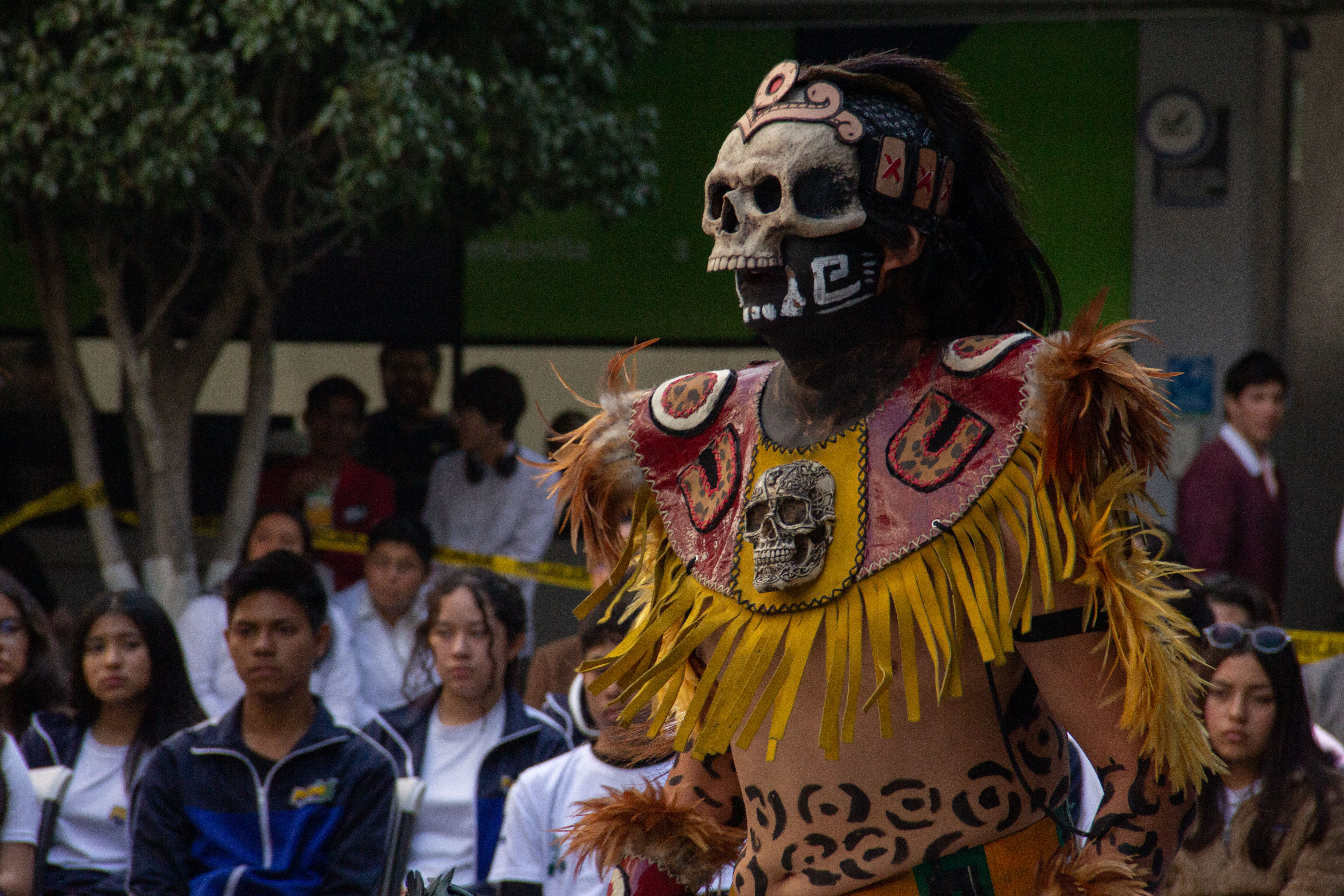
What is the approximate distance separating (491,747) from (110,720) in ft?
3.64

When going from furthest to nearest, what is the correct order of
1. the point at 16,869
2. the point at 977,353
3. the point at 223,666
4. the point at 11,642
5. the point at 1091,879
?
the point at 223,666 → the point at 11,642 → the point at 16,869 → the point at 977,353 → the point at 1091,879

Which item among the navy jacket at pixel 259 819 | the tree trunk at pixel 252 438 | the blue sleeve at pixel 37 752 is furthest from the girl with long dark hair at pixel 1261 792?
the tree trunk at pixel 252 438

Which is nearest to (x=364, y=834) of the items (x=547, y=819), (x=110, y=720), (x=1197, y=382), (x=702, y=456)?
(x=547, y=819)

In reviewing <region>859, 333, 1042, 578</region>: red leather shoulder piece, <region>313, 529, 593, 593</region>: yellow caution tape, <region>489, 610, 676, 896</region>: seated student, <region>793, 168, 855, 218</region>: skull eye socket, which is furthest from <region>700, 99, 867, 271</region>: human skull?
<region>313, 529, 593, 593</region>: yellow caution tape

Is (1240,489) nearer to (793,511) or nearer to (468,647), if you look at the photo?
(468,647)

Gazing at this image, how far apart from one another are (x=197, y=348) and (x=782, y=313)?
15.8 feet

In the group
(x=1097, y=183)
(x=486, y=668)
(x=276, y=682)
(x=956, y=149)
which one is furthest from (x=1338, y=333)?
(x=956, y=149)

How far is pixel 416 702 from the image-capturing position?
449 centimetres

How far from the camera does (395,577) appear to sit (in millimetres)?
5512

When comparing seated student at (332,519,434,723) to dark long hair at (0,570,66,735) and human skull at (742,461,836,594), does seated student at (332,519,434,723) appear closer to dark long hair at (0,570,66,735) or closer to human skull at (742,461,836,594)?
dark long hair at (0,570,66,735)

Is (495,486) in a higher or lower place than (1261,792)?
higher

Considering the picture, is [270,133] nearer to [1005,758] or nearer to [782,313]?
[782,313]

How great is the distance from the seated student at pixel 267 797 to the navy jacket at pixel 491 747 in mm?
311

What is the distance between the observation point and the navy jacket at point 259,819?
378 cm
